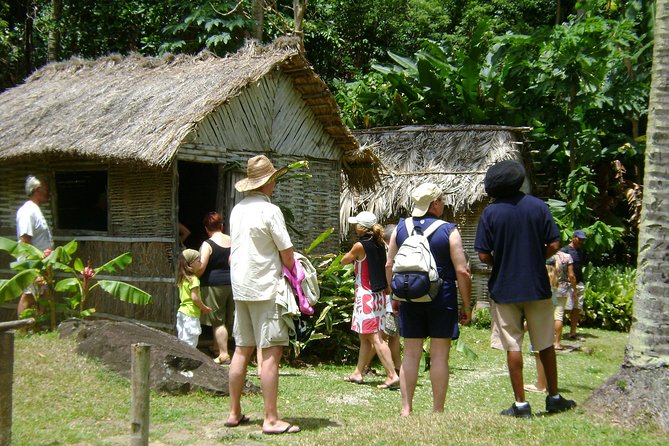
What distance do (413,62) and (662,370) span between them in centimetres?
1381

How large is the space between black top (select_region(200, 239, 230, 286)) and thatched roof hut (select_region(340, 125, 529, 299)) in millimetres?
6119

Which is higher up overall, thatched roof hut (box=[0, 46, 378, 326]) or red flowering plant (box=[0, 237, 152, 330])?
thatched roof hut (box=[0, 46, 378, 326])

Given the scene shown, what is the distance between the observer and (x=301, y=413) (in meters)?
6.66

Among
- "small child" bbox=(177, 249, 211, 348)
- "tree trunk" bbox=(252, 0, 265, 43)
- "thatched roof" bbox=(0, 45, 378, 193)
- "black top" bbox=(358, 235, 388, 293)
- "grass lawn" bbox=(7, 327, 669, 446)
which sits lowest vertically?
"grass lawn" bbox=(7, 327, 669, 446)

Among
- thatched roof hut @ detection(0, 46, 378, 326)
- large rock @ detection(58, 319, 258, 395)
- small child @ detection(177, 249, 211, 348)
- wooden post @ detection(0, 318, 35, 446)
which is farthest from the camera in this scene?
thatched roof hut @ detection(0, 46, 378, 326)

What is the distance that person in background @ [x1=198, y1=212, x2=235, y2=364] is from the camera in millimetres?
8766

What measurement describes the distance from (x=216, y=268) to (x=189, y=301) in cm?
50

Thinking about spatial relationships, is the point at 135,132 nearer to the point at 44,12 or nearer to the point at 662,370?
the point at 662,370

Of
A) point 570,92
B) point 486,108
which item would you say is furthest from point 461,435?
point 486,108

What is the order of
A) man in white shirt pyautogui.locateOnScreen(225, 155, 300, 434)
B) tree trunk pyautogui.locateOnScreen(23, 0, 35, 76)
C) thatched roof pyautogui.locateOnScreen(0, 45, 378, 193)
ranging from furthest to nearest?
tree trunk pyautogui.locateOnScreen(23, 0, 35, 76) < thatched roof pyautogui.locateOnScreen(0, 45, 378, 193) < man in white shirt pyautogui.locateOnScreen(225, 155, 300, 434)

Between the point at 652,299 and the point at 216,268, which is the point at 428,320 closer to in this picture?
the point at 652,299

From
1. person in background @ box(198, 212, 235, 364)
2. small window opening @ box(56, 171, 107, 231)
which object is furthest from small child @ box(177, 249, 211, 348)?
small window opening @ box(56, 171, 107, 231)

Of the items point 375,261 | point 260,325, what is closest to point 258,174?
point 260,325

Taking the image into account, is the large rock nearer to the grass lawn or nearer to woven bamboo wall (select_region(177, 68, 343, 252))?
the grass lawn
